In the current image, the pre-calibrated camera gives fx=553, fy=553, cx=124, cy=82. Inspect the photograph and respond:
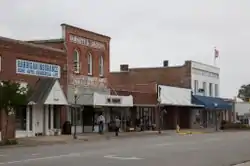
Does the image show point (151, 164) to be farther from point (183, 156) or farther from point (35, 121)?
point (35, 121)

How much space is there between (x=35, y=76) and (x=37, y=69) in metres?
0.53

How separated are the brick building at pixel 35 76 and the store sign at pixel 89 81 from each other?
6.75 ft

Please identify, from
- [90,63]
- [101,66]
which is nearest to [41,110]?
[90,63]

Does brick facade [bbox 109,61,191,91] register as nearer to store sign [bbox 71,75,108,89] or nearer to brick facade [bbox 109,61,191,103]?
brick facade [bbox 109,61,191,103]

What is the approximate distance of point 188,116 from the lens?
64.5m

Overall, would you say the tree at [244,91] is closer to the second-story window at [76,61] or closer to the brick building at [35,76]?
the second-story window at [76,61]

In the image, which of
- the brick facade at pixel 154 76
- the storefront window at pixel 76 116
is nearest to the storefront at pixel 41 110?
the storefront window at pixel 76 116

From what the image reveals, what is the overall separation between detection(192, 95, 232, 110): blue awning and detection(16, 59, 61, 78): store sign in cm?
2584

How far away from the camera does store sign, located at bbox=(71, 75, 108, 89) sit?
4404 cm

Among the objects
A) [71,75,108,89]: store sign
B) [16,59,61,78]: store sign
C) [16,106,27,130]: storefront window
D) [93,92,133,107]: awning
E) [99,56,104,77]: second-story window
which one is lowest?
[16,106,27,130]: storefront window

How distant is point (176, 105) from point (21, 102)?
2968 centimetres

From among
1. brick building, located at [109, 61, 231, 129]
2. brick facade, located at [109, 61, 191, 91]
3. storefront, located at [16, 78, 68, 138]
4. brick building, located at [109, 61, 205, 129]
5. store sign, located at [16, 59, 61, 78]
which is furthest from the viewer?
brick facade, located at [109, 61, 191, 91]

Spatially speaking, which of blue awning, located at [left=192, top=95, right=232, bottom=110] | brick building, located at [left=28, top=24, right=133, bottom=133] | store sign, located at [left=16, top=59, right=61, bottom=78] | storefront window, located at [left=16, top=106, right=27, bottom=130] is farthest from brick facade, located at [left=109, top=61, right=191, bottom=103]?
storefront window, located at [left=16, top=106, right=27, bottom=130]

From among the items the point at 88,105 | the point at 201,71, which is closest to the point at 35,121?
the point at 88,105
